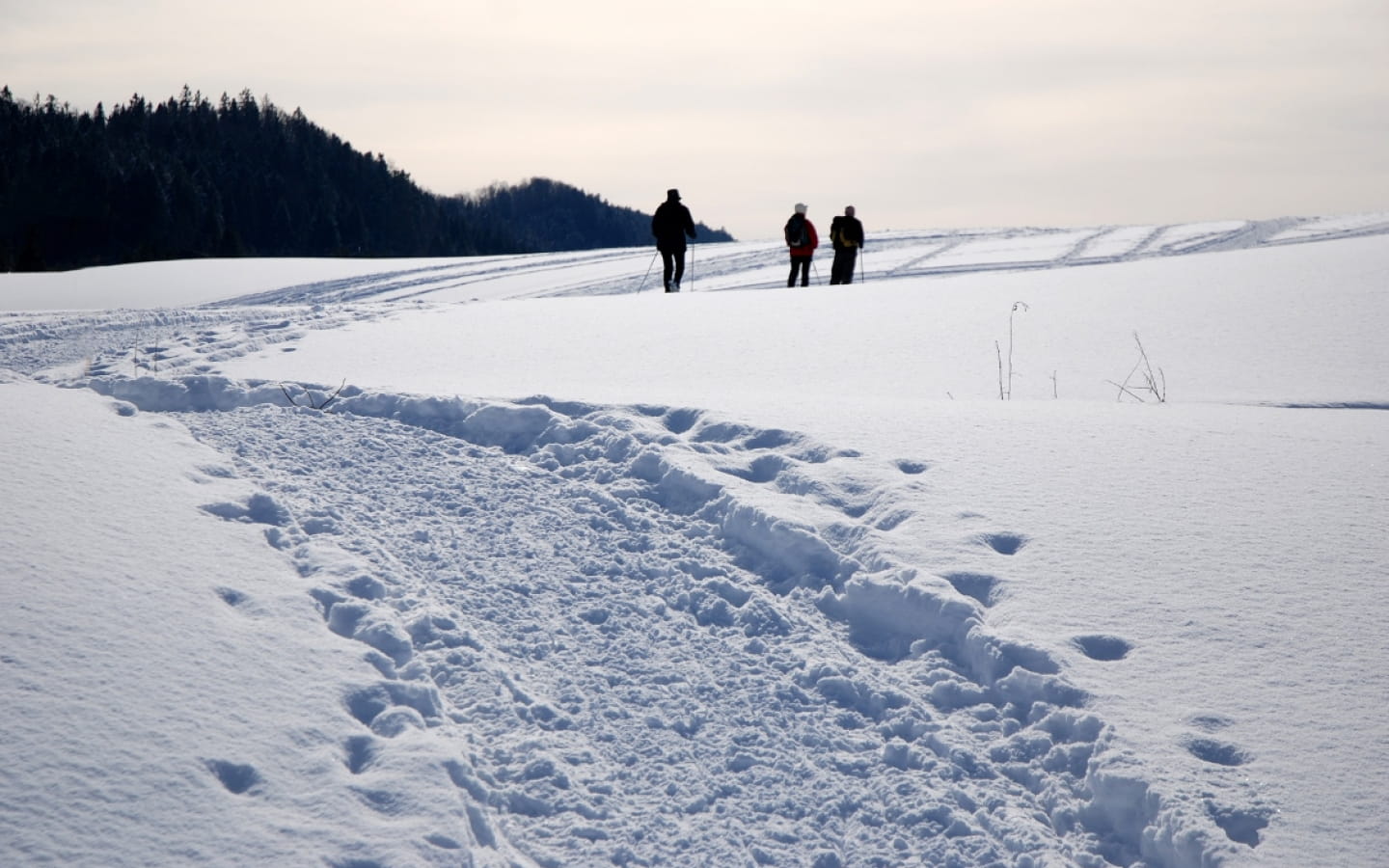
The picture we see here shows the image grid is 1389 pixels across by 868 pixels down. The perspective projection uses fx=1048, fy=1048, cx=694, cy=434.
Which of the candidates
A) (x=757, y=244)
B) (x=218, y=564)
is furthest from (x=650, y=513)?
(x=757, y=244)

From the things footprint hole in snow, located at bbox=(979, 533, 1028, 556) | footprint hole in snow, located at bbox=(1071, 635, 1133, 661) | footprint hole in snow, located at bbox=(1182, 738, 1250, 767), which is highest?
footprint hole in snow, located at bbox=(979, 533, 1028, 556)

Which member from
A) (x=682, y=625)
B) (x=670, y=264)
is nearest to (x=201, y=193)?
(x=670, y=264)

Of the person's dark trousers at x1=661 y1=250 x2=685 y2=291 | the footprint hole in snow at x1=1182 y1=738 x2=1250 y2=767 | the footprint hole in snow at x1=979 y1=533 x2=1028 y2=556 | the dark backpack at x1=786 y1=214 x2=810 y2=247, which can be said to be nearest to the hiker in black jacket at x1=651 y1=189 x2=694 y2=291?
the person's dark trousers at x1=661 y1=250 x2=685 y2=291

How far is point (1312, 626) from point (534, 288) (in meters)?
16.2

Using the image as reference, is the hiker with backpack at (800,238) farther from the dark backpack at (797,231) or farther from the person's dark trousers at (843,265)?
the person's dark trousers at (843,265)

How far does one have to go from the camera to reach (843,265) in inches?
639

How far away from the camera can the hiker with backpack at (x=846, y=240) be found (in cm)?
1592

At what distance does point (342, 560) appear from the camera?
411 centimetres

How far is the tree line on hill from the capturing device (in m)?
72.2

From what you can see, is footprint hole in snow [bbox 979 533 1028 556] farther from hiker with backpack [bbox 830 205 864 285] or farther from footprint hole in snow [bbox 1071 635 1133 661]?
hiker with backpack [bbox 830 205 864 285]

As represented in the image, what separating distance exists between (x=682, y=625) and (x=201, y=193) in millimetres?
82996

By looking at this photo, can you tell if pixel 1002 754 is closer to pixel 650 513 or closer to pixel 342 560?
pixel 650 513

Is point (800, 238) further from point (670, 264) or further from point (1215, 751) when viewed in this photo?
point (1215, 751)

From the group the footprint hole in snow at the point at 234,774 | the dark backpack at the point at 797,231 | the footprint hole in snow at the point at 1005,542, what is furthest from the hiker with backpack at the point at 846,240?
the footprint hole in snow at the point at 234,774
